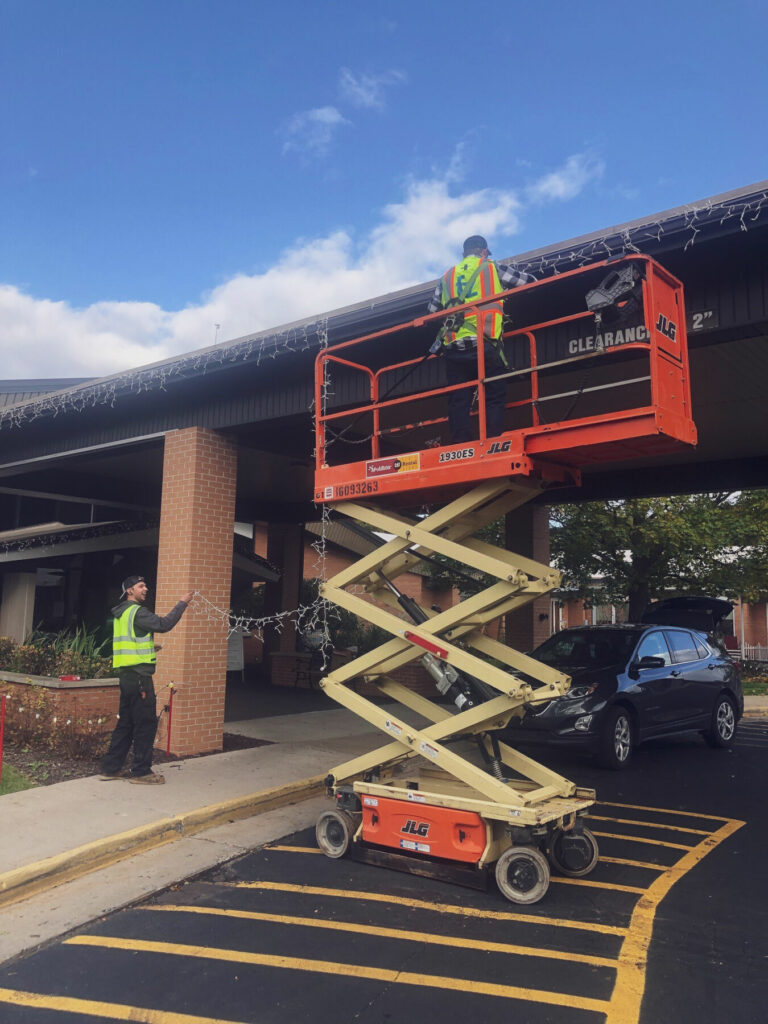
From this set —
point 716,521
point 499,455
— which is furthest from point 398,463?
point 716,521

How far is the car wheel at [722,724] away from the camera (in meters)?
10.5

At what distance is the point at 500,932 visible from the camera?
4.42m

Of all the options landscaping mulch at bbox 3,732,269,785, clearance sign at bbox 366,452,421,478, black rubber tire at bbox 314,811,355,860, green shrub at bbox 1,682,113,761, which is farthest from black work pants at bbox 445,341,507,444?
green shrub at bbox 1,682,113,761

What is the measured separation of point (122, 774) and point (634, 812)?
4862 millimetres

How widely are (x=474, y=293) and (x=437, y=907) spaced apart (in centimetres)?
426

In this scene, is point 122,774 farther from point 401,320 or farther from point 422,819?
point 401,320

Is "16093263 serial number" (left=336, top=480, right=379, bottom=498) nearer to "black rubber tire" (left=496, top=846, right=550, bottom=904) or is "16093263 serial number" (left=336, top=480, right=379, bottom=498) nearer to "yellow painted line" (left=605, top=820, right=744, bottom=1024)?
"black rubber tire" (left=496, top=846, right=550, bottom=904)

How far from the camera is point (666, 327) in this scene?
17.0 feet

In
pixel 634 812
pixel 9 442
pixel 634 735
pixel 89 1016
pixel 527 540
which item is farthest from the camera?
pixel 527 540

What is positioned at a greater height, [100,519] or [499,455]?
[100,519]

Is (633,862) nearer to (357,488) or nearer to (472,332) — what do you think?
(357,488)

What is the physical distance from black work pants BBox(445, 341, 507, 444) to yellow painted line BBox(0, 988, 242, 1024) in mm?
3937

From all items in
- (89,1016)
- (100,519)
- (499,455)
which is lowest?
(89,1016)

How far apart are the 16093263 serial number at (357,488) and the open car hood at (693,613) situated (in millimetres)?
10358
